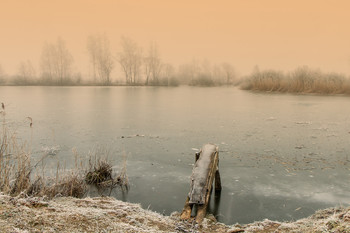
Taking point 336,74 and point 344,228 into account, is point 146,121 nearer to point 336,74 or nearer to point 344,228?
point 344,228

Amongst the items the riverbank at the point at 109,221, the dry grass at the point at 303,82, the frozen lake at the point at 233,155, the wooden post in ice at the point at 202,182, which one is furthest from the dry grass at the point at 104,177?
the dry grass at the point at 303,82

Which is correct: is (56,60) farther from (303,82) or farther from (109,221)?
(109,221)

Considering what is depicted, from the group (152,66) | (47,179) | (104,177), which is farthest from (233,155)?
(152,66)

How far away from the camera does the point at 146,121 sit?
11422 mm

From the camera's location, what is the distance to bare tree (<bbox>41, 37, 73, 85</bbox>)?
5078cm

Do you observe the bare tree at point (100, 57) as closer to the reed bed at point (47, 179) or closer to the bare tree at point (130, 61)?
the bare tree at point (130, 61)

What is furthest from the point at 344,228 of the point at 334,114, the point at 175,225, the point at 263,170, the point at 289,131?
the point at 334,114

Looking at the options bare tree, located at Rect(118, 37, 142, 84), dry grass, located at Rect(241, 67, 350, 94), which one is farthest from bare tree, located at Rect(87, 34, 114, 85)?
dry grass, located at Rect(241, 67, 350, 94)

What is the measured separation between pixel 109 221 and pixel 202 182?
1394mm

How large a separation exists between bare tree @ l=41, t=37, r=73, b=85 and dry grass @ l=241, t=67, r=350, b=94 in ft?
112

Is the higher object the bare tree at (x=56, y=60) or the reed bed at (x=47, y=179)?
the bare tree at (x=56, y=60)

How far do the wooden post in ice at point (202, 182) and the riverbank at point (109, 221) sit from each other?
147 mm

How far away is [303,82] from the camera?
26.6m

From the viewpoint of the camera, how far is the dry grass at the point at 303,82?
24.8m
